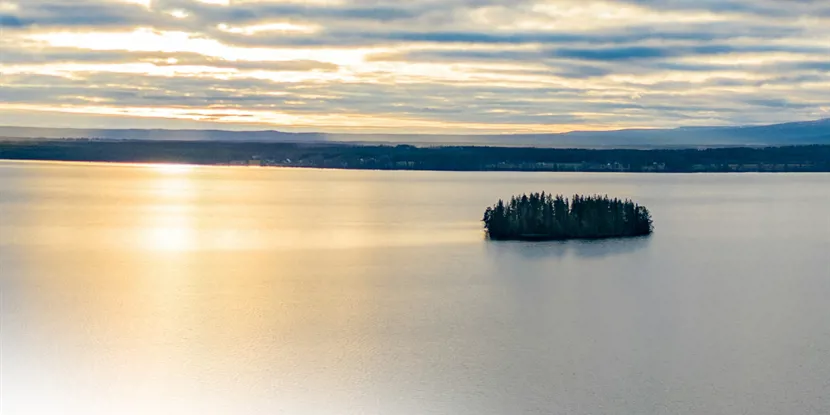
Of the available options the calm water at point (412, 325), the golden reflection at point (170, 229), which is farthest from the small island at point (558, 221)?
the golden reflection at point (170, 229)

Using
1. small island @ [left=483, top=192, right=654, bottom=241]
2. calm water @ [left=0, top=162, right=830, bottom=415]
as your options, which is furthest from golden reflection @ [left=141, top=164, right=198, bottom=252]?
small island @ [left=483, top=192, right=654, bottom=241]

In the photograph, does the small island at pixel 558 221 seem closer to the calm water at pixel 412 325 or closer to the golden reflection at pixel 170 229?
the calm water at pixel 412 325

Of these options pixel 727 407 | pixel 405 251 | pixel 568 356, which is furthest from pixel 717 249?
pixel 727 407

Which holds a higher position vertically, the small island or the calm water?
the small island

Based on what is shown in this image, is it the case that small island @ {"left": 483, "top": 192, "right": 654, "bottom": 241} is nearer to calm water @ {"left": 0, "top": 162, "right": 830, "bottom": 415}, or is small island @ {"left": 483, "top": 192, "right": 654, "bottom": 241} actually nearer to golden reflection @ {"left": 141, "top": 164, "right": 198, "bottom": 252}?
calm water @ {"left": 0, "top": 162, "right": 830, "bottom": 415}

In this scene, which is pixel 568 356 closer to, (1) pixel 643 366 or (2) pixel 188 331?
(1) pixel 643 366

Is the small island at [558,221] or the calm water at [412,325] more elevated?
the small island at [558,221]

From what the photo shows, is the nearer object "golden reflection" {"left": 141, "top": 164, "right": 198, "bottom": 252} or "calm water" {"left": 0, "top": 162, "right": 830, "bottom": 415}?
"calm water" {"left": 0, "top": 162, "right": 830, "bottom": 415}
